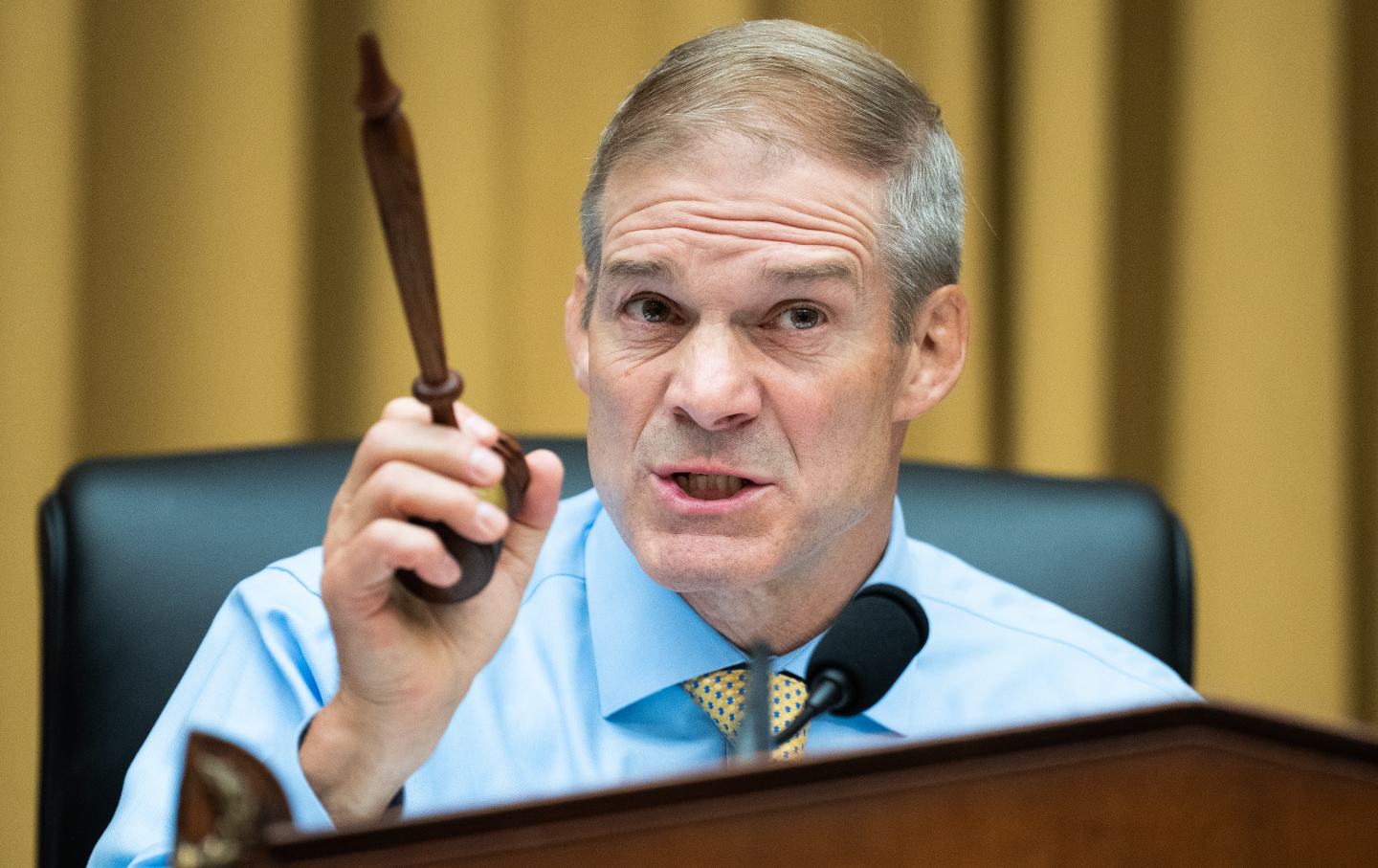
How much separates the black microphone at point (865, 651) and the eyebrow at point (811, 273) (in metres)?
0.38

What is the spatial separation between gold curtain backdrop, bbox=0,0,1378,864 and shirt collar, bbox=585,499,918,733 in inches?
27.7

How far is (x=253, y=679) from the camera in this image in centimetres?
132

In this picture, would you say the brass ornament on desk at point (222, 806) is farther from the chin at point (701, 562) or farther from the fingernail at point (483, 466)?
the chin at point (701, 562)

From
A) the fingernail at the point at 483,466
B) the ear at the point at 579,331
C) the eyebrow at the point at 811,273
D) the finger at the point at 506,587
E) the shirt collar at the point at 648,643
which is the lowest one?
the shirt collar at the point at 648,643

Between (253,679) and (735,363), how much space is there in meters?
0.51

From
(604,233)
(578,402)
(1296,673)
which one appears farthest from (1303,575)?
(604,233)

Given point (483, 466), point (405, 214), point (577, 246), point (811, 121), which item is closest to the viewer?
point (405, 214)

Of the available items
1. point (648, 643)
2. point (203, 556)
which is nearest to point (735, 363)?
point (648, 643)

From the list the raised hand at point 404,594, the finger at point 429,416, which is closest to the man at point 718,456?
the raised hand at point 404,594

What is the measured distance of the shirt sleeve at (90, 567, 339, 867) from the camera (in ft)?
4.06

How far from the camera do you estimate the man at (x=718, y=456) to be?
1.29 meters

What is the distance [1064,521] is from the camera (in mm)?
1577

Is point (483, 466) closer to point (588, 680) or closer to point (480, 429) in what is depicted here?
point (480, 429)

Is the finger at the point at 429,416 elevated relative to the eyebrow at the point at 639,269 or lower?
lower
